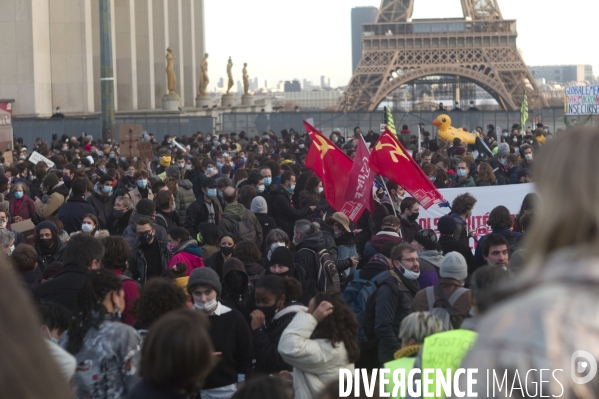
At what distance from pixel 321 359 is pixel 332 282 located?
8.08 feet

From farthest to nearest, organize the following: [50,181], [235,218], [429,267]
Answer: [50,181]
[235,218]
[429,267]

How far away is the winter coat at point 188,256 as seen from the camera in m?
7.02

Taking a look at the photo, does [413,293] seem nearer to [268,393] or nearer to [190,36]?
[268,393]

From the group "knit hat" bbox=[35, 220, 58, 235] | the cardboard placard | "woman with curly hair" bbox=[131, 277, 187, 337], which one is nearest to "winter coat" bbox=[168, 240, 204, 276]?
"knit hat" bbox=[35, 220, 58, 235]

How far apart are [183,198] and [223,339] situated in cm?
631

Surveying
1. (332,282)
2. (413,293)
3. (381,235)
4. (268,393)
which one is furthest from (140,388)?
(381,235)

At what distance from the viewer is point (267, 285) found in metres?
5.41

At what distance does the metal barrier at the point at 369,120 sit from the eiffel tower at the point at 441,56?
23.7m

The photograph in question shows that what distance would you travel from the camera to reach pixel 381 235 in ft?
24.7

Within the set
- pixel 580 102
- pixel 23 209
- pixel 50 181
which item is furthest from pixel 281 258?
pixel 580 102

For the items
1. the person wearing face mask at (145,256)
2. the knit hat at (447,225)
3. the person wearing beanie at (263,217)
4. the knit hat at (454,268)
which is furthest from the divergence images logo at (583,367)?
the person wearing beanie at (263,217)

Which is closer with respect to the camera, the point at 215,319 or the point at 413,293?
the point at 215,319

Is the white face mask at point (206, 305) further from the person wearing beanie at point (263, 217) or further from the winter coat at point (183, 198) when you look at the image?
the winter coat at point (183, 198)

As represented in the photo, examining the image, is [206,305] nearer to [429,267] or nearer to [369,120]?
[429,267]
